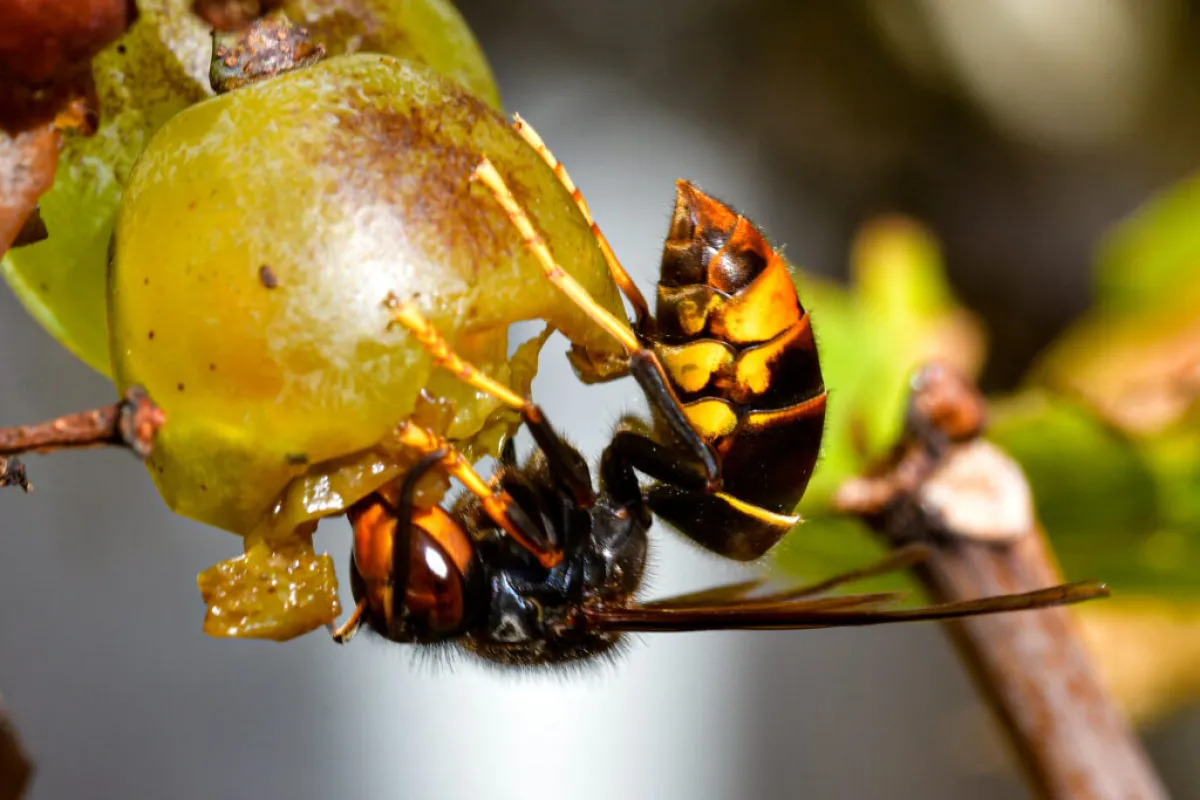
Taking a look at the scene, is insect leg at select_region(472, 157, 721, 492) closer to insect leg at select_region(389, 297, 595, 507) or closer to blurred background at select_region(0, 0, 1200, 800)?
insect leg at select_region(389, 297, 595, 507)

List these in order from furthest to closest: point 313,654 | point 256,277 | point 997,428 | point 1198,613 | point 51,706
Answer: point 313,654 < point 51,706 < point 1198,613 < point 997,428 < point 256,277

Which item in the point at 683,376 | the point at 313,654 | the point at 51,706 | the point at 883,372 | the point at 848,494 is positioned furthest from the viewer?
the point at 313,654

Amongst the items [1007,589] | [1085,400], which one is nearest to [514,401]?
[1007,589]

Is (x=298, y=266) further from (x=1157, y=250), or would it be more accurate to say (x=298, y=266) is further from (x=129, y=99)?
(x=1157, y=250)

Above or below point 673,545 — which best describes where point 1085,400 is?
above

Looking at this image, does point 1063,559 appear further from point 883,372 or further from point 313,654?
point 313,654

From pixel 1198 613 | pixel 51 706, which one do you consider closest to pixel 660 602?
pixel 1198 613
